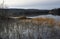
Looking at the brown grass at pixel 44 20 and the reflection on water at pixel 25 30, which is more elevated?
the brown grass at pixel 44 20

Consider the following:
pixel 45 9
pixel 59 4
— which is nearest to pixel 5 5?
pixel 45 9

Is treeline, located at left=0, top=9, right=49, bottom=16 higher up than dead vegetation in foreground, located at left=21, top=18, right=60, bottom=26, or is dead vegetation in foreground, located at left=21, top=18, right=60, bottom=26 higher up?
treeline, located at left=0, top=9, right=49, bottom=16

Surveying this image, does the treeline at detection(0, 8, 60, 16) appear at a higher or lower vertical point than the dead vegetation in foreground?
higher

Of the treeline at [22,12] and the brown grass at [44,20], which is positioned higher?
the treeline at [22,12]

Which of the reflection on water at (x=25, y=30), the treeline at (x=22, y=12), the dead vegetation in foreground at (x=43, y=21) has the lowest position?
the reflection on water at (x=25, y=30)

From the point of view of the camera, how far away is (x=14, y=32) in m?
1.71

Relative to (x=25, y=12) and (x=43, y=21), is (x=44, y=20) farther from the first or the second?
(x=25, y=12)

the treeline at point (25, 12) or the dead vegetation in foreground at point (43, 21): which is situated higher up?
the treeline at point (25, 12)

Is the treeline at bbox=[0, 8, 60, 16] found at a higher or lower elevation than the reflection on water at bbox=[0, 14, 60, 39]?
higher

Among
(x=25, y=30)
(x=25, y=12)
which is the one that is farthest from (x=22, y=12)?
(x=25, y=30)

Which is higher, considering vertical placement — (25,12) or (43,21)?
(25,12)

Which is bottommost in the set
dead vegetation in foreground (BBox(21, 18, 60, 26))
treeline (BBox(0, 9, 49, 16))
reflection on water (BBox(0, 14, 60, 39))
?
reflection on water (BBox(0, 14, 60, 39))

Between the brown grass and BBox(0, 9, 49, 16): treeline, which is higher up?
BBox(0, 9, 49, 16): treeline

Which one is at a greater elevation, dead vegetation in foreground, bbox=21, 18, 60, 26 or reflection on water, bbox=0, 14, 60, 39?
dead vegetation in foreground, bbox=21, 18, 60, 26
